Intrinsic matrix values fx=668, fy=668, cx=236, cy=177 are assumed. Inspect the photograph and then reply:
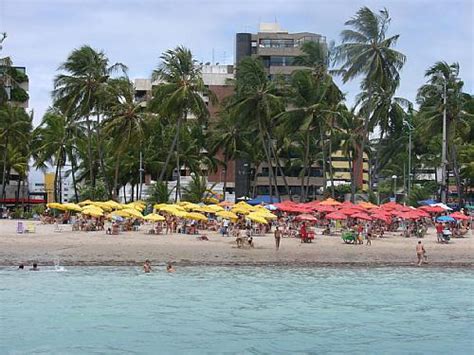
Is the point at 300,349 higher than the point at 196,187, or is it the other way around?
the point at 196,187

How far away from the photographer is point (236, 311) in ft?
72.0

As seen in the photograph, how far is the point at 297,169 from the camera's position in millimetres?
81750

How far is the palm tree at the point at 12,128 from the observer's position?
64125 mm

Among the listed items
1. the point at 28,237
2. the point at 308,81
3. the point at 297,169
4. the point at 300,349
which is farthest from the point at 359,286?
the point at 297,169

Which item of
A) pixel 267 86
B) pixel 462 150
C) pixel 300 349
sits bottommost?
pixel 300 349

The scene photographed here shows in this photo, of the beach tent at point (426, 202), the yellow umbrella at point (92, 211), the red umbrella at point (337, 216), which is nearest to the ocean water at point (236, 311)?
the red umbrella at point (337, 216)

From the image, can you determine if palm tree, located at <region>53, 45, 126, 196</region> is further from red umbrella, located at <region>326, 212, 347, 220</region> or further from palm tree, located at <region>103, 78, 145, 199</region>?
red umbrella, located at <region>326, 212, 347, 220</region>

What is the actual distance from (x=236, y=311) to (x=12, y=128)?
48.7m

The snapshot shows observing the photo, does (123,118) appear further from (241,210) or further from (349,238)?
(349,238)

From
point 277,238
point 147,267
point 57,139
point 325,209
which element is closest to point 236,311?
point 147,267

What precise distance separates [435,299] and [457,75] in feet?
122

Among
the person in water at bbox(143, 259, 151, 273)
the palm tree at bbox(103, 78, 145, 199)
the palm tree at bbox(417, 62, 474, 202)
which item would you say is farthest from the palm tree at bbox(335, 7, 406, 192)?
the person in water at bbox(143, 259, 151, 273)

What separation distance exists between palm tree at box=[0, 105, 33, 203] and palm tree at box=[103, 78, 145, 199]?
1255 cm

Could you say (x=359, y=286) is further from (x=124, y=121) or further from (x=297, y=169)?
(x=297, y=169)
